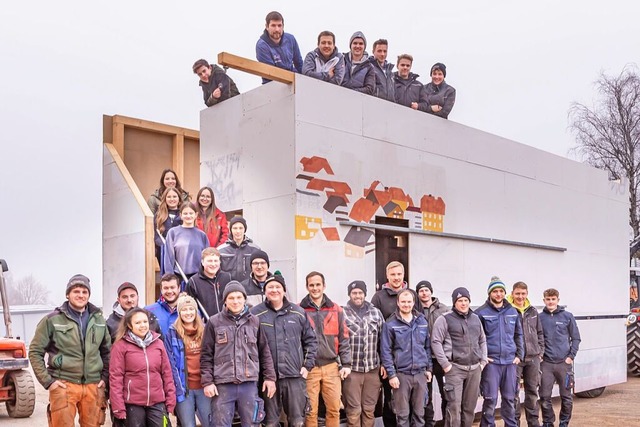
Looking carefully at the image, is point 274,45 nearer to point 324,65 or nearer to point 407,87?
point 324,65

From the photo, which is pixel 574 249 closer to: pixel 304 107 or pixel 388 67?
pixel 388 67

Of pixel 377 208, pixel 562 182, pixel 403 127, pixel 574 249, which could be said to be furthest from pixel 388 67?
pixel 574 249

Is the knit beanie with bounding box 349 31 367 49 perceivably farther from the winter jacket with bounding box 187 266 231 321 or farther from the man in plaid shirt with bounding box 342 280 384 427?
the winter jacket with bounding box 187 266 231 321

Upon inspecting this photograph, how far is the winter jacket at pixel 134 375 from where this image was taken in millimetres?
4879

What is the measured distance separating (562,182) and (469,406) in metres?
5.02

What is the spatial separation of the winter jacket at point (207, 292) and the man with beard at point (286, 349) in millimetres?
306

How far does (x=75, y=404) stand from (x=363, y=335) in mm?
2570

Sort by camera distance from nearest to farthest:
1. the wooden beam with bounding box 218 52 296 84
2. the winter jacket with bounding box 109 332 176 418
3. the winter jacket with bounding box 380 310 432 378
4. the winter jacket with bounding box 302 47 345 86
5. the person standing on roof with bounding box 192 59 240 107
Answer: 1. the winter jacket with bounding box 109 332 176 418
2. the wooden beam with bounding box 218 52 296 84
3. the winter jacket with bounding box 380 310 432 378
4. the winter jacket with bounding box 302 47 345 86
5. the person standing on roof with bounding box 192 59 240 107

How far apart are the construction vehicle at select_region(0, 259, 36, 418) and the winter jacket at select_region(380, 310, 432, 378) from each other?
5242 millimetres

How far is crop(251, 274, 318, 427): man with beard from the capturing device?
18.5 ft

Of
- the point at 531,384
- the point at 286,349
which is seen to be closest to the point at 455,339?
the point at 531,384

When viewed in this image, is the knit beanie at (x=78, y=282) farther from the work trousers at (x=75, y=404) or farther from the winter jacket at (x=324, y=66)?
the winter jacket at (x=324, y=66)

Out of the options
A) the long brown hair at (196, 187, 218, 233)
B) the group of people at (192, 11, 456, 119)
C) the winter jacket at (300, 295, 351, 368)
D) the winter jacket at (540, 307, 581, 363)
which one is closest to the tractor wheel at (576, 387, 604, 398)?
the winter jacket at (540, 307, 581, 363)

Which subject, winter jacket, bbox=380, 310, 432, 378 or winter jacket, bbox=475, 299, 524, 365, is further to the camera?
winter jacket, bbox=475, 299, 524, 365
